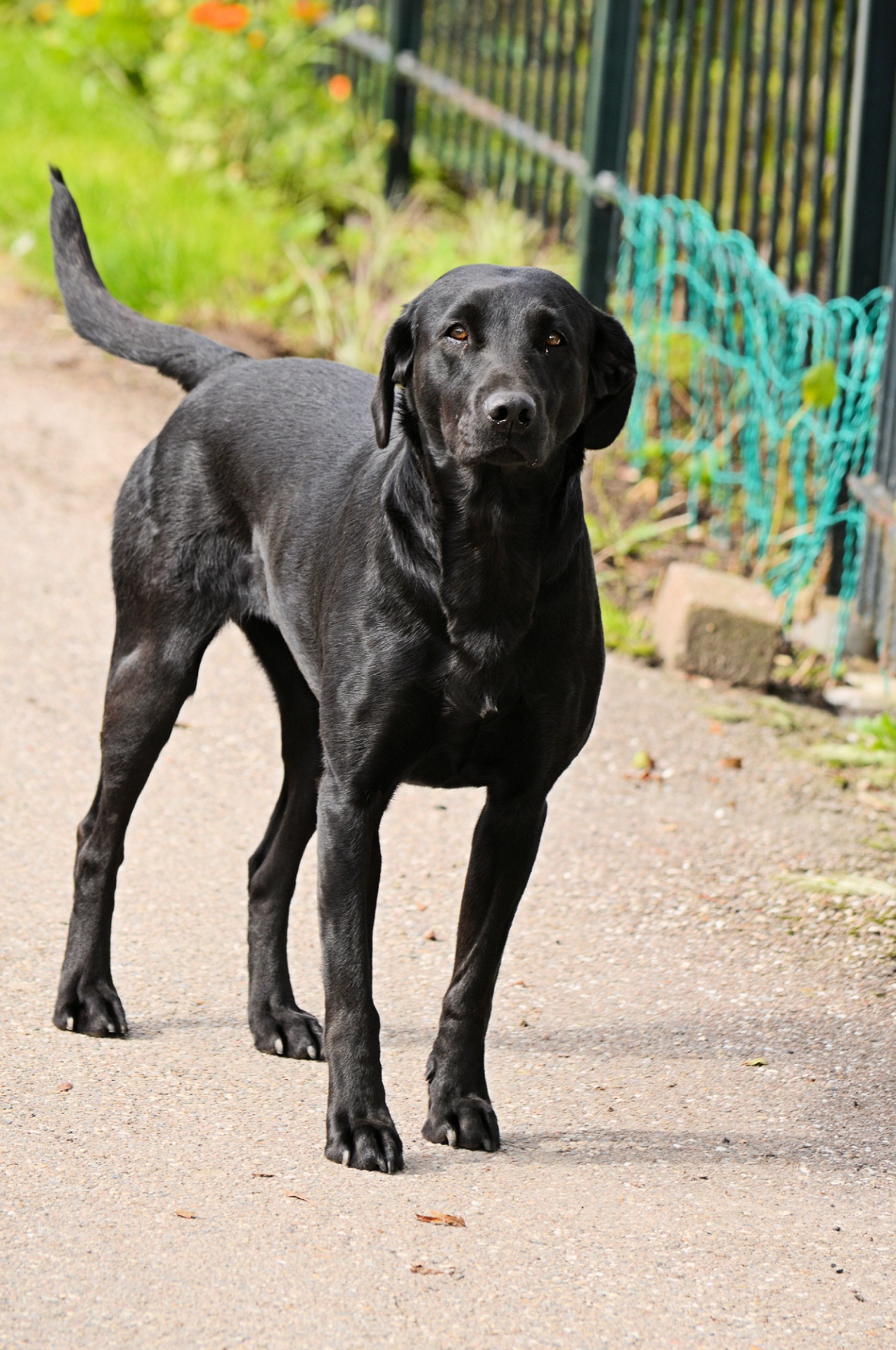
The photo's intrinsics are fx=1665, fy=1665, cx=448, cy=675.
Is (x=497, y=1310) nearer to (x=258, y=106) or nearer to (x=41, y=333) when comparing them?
(x=41, y=333)

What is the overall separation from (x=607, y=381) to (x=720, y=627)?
116 inches

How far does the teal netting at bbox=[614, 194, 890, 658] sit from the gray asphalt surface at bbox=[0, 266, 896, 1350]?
1.01 meters

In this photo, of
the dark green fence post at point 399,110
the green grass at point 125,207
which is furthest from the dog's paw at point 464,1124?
the dark green fence post at point 399,110

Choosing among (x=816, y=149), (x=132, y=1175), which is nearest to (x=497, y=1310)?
(x=132, y=1175)

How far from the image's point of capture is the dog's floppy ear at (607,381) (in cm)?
321

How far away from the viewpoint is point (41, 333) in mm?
8531

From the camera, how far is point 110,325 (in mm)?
4043

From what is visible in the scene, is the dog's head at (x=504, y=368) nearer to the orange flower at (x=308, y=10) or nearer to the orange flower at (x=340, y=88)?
the orange flower at (x=340, y=88)

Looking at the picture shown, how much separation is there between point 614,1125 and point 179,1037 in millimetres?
986

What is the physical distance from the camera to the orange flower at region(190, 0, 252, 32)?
9.29 m

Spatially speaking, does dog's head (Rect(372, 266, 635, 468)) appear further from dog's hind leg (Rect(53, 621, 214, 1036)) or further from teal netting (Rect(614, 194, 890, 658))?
teal netting (Rect(614, 194, 890, 658))

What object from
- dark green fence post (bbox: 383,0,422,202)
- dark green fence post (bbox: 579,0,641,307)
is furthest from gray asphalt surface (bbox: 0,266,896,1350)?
dark green fence post (bbox: 383,0,422,202)

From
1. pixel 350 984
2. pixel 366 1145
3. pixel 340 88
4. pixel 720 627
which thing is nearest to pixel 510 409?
pixel 350 984

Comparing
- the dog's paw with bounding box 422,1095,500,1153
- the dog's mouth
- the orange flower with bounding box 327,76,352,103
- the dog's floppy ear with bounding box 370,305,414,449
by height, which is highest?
the orange flower with bounding box 327,76,352,103
